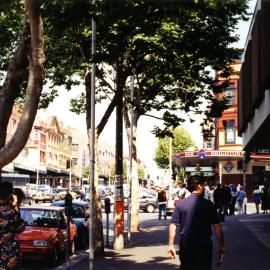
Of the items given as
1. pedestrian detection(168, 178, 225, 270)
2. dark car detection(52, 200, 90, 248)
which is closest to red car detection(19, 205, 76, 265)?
dark car detection(52, 200, 90, 248)

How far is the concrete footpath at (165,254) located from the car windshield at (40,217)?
1.29m

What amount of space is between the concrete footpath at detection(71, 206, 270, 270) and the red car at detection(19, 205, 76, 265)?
70 centimetres

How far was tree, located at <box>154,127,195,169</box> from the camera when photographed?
3777 inches

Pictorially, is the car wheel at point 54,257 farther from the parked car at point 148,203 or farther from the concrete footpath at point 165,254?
the parked car at point 148,203

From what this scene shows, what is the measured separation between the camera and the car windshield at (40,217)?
51.1ft

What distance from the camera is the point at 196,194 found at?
757 cm

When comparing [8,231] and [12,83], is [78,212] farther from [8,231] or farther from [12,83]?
[8,231]

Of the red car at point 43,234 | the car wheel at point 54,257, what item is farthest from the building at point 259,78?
the car wheel at point 54,257

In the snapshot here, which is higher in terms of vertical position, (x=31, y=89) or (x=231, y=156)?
(x=231, y=156)

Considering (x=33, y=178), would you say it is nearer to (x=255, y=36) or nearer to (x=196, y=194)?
(x=255, y=36)

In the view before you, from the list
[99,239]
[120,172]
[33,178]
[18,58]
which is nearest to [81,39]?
[120,172]

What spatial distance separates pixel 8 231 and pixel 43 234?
6582 mm

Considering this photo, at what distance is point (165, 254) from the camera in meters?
15.7

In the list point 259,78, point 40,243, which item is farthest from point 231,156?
point 40,243
